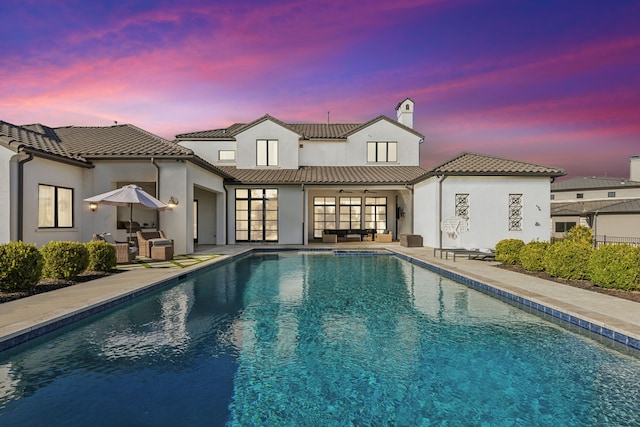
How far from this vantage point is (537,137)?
20797mm

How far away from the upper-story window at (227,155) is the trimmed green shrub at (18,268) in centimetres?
1461

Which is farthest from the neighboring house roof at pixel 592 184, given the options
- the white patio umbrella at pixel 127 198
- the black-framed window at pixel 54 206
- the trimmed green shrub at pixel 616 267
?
the black-framed window at pixel 54 206

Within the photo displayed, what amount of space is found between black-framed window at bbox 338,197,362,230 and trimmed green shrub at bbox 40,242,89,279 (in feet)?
52.9

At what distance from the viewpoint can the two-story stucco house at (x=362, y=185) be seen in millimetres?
15992

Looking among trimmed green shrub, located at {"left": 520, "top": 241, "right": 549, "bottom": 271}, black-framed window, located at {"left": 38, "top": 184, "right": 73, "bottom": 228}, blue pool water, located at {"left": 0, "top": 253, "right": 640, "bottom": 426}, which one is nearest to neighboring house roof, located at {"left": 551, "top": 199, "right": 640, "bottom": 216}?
trimmed green shrub, located at {"left": 520, "top": 241, "right": 549, "bottom": 271}

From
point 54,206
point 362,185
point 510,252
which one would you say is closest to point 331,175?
point 362,185

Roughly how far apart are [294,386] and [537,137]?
22518 mm

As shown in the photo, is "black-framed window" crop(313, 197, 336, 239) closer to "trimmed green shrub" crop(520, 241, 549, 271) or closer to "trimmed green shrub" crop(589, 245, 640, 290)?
"trimmed green shrub" crop(520, 241, 549, 271)

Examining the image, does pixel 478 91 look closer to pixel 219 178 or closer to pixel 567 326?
pixel 219 178

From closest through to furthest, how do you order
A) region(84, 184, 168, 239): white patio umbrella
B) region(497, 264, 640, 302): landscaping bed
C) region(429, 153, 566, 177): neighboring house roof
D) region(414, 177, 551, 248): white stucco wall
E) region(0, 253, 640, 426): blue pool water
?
1. region(0, 253, 640, 426): blue pool water
2. region(497, 264, 640, 302): landscaping bed
3. region(84, 184, 168, 239): white patio umbrella
4. region(429, 153, 566, 177): neighboring house roof
5. region(414, 177, 551, 248): white stucco wall

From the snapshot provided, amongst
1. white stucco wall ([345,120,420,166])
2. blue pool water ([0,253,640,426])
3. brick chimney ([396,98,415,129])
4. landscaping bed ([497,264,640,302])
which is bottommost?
blue pool water ([0,253,640,426])

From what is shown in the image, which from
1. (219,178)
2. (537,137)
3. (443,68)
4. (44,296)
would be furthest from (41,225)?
(537,137)

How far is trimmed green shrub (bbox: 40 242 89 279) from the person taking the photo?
7.93 metres

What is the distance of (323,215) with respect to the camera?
22.7 metres
